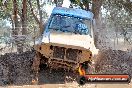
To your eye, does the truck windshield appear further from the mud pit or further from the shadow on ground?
the shadow on ground

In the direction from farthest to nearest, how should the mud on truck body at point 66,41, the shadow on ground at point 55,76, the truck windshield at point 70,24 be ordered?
the truck windshield at point 70,24, the shadow on ground at point 55,76, the mud on truck body at point 66,41

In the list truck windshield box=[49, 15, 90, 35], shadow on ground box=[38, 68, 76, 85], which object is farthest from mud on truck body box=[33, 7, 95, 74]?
shadow on ground box=[38, 68, 76, 85]

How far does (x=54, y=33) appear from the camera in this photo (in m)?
12.9

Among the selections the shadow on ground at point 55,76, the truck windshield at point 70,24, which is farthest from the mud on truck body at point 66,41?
the shadow on ground at point 55,76

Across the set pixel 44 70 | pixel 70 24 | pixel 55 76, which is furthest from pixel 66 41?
pixel 44 70

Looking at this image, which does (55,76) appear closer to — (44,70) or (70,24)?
(44,70)

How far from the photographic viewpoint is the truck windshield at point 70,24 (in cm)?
1334

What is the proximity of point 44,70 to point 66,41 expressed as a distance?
2.84 meters

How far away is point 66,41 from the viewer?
11945 mm

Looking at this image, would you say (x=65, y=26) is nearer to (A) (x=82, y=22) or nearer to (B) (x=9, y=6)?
(A) (x=82, y=22)

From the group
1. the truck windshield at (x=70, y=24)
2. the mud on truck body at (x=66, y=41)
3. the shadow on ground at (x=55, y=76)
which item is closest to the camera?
the mud on truck body at (x=66, y=41)

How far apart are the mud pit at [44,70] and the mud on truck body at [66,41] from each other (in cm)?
70

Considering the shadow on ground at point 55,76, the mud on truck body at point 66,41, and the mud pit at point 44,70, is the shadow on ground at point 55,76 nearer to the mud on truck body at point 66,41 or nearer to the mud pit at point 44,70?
the mud pit at point 44,70

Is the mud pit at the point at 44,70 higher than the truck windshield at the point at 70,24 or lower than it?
lower
